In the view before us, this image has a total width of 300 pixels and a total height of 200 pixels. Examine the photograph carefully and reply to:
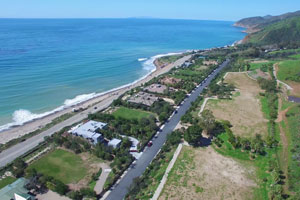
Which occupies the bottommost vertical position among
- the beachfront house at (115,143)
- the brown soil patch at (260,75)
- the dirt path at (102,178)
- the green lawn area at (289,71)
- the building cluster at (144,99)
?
→ the dirt path at (102,178)

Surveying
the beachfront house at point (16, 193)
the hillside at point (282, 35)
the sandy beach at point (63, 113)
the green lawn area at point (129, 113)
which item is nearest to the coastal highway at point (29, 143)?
the sandy beach at point (63, 113)

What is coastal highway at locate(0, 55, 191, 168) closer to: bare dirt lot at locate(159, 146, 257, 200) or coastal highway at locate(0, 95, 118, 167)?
coastal highway at locate(0, 95, 118, 167)

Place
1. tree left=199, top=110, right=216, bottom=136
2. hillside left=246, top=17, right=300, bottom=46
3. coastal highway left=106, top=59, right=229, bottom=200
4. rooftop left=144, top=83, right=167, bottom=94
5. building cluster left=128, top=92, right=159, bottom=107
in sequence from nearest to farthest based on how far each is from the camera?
coastal highway left=106, top=59, right=229, bottom=200 → tree left=199, top=110, right=216, bottom=136 → building cluster left=128, top=92, right=159, bottom=107 → rooftop left=144, top=83, right=167, bottom=94 → hillside left=246, top=17, right=300, bottom=46

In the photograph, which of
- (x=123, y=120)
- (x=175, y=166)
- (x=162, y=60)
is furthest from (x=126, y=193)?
(x=162, y=60)

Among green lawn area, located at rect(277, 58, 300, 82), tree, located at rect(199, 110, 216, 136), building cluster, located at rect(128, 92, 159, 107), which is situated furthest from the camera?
green lawn area, located at rect(277, 58, 300, 82)

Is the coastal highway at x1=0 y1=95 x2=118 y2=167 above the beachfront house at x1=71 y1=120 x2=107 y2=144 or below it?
below

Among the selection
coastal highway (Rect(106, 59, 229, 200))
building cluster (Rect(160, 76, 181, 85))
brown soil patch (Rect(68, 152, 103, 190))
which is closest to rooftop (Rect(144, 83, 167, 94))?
building cluster (Rect(160, 76, 181, 85))

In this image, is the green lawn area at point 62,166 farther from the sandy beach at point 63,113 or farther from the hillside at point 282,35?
the hillside at point 282,35

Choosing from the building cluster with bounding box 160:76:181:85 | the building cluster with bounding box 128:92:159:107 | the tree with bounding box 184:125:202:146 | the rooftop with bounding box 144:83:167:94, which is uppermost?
the building cluster with bounding box 160:76:181:85
